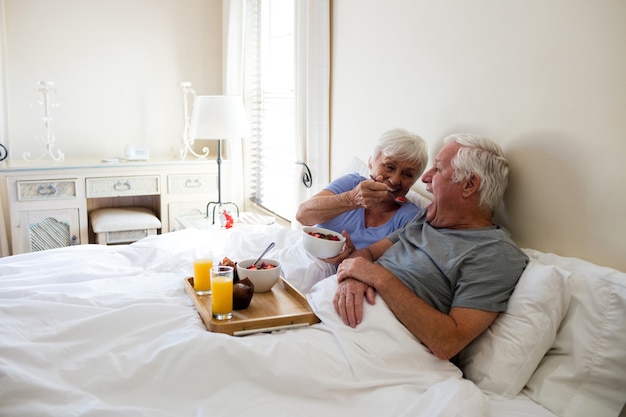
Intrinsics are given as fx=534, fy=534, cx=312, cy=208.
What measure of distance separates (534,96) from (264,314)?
41.4 inches

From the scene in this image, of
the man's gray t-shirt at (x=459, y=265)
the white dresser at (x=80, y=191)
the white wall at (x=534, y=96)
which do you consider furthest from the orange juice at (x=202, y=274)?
the white dresser at (x=80, y=191)

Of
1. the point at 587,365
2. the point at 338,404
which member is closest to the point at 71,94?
the point at 338,404

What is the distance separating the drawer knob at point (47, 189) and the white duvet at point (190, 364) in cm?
189

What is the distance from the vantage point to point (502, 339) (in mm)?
1428

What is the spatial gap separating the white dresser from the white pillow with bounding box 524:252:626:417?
2.75m

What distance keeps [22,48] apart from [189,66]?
1.15m

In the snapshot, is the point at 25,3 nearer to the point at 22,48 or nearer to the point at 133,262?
the point at 22,48

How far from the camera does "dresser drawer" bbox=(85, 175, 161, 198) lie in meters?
3.57

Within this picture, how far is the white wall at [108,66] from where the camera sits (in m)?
3.73

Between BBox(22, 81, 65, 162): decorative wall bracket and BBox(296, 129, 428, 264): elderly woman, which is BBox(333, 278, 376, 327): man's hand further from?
BBox(22, 81, 65, 162): decorative wall bracket

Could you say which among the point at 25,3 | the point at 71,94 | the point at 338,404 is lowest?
the point at 338,404

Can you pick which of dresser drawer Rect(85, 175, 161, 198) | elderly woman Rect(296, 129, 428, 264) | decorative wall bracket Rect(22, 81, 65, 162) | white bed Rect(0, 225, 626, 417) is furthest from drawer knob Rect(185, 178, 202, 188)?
white bed Rect(0, 225, 626, 417)

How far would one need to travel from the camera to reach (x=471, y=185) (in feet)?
→ 5.48

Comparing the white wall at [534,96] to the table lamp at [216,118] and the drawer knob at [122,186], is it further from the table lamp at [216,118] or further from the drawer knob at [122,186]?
the drawer knob at [122,186]
